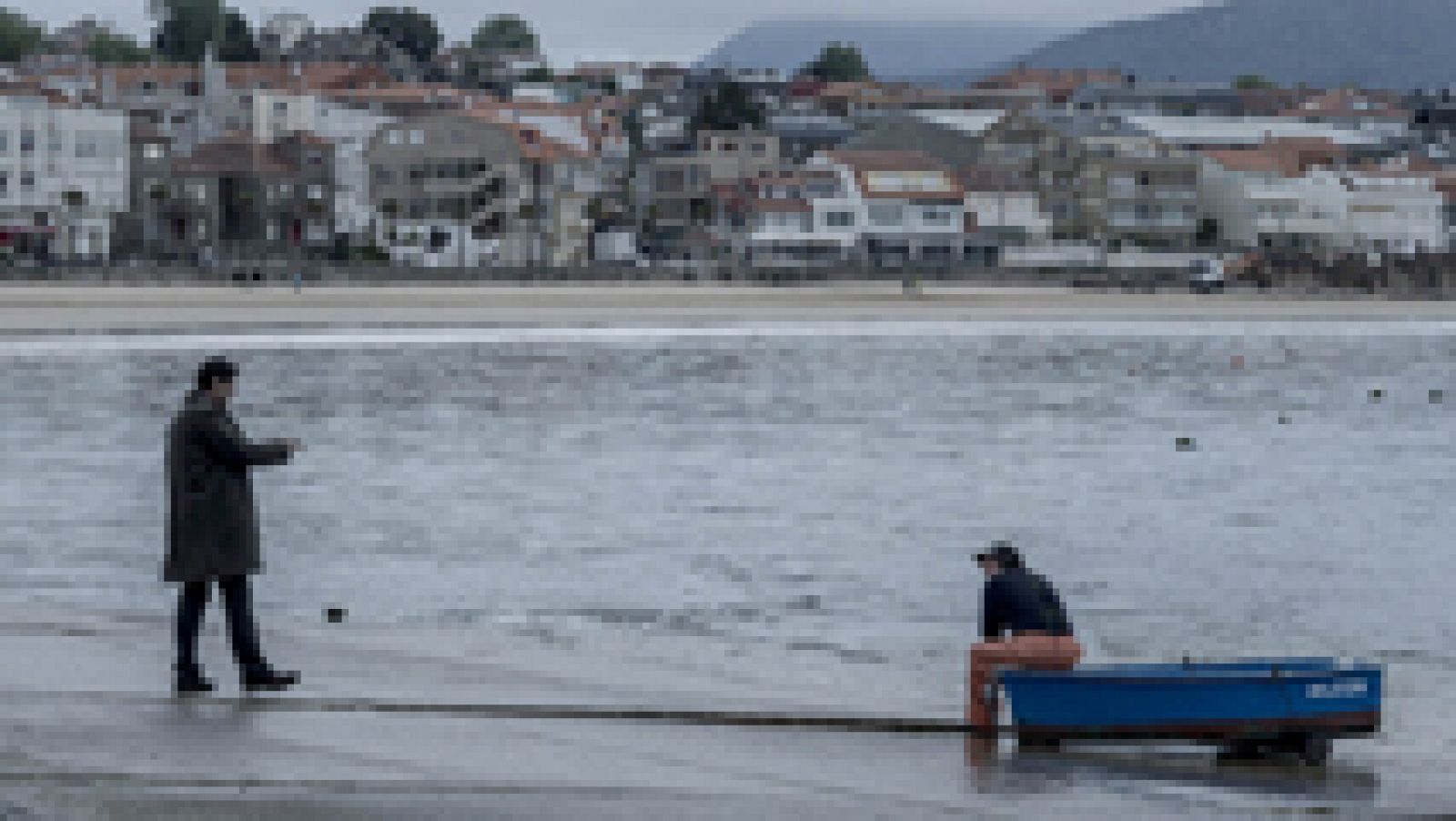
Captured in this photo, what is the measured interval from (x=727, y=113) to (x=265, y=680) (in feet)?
544

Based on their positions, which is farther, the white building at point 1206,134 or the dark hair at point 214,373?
the white building at point 1206,134

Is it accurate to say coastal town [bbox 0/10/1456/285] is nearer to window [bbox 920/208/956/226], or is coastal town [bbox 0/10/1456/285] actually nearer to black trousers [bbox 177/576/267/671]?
window [bbox 920/208/956/226]

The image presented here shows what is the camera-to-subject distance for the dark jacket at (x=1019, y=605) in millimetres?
15047

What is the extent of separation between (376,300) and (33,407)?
54696mm

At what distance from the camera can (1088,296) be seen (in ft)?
437

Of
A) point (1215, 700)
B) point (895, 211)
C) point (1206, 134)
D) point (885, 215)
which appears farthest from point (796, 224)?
point (1215, 700)

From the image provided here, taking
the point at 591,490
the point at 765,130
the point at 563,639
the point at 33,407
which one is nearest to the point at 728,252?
the point at 765,130

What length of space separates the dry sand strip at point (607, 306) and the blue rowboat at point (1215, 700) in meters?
77.6

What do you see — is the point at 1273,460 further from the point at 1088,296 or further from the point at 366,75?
the point at 366,75

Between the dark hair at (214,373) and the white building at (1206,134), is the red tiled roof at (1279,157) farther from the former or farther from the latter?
the dark hair at (214,373)

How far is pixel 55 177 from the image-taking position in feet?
431

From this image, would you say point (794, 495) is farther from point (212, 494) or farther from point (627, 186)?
point (627, 186)

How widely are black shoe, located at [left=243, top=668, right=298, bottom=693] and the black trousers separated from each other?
0.13ft

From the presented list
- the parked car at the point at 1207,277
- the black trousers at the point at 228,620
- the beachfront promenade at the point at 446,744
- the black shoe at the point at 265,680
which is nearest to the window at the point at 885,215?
the parked car at the point at 1207,277
